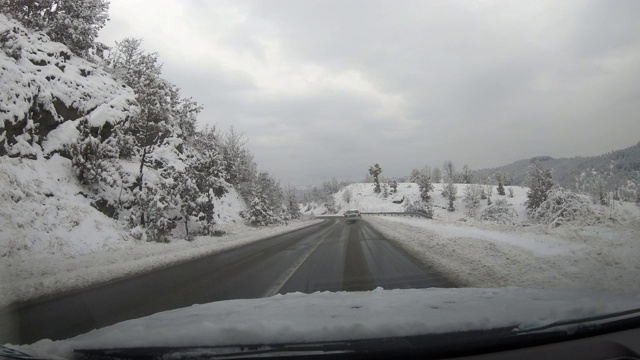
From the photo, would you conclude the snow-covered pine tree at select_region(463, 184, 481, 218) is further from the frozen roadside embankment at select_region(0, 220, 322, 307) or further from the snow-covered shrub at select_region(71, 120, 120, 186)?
the frozen roadside embankment at select_region(0, 220, 322, 307)

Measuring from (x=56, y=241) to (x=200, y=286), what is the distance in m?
7.50

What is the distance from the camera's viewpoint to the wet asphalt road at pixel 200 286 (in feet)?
18.3

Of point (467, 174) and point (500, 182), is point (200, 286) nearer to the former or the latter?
point (500, 182)

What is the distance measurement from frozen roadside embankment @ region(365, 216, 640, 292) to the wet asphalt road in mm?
782

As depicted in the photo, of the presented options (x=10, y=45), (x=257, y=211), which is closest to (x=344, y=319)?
(x=10, y=45)

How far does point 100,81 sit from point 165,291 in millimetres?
19516

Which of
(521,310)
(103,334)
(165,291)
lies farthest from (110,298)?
(521,310)

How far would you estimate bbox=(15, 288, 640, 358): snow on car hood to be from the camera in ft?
8.96

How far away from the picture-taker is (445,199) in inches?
4695

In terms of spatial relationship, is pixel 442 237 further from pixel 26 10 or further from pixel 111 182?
pixel 26 10

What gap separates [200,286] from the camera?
25.9 feet

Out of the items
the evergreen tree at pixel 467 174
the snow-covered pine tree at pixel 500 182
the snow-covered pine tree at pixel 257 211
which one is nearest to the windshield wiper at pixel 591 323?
the snow-covered pine tree at pixel 257 211

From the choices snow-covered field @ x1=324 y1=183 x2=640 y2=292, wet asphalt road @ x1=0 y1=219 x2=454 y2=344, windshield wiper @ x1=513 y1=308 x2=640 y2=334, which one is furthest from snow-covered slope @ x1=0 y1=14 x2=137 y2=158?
windshield wiper @ x1=513 y1=308 x2=640 y2=334

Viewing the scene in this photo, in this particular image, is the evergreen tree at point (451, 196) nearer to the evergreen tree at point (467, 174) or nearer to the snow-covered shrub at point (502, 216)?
the evergreen tree at point (467, 174)
